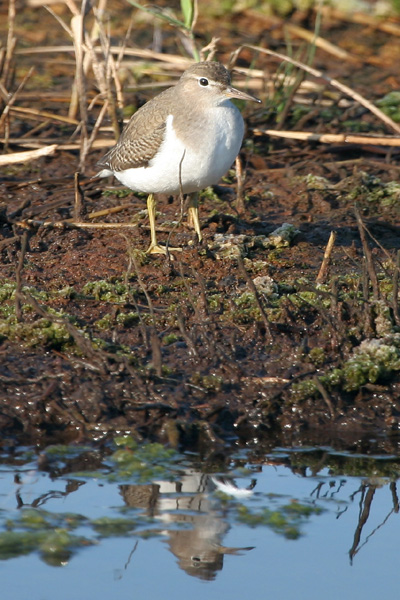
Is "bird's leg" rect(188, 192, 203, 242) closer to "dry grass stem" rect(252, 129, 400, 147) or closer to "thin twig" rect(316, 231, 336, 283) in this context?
"thin twig" rect(316, 231, 336, 283)

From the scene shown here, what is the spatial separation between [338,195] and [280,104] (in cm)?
154

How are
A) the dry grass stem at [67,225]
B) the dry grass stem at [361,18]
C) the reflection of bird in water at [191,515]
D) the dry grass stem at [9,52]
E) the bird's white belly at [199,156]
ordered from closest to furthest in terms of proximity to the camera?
the reflection of bird in water at [191,515] → the bird's white belly at [199,156] → the dry grass stem at [67,225] → the dry grass stem at [9,52] → the dry grass stem at [361,18]

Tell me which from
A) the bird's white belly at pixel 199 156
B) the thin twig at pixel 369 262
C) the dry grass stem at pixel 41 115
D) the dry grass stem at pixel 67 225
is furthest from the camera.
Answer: the dry grass stem at pixel 41 115

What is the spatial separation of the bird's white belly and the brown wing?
80mm

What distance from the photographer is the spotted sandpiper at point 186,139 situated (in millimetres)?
6250

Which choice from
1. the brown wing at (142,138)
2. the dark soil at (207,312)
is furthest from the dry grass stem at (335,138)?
the brown wing at (142,138)

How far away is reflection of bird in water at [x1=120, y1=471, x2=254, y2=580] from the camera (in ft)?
13.5

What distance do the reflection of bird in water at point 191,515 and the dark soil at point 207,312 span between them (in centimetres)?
36

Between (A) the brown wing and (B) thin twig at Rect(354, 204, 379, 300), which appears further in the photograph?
(A) the brown wing

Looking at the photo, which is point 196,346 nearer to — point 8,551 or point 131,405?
point 131,405

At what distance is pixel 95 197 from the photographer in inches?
314

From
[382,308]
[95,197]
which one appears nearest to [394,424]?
[382,308]

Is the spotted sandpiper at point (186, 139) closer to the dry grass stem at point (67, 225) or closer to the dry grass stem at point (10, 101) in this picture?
the dry grass stem at point (67, 225)

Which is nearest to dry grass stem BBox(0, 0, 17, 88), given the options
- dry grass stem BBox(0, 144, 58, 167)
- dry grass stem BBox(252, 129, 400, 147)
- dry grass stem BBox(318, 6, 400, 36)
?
dry grass stem BBox(0, 144, 58, 167)
